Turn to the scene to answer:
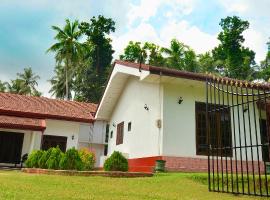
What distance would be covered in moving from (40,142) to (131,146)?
8.79 m

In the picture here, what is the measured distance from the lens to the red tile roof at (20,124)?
18.2m

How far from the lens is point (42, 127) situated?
18.6 m

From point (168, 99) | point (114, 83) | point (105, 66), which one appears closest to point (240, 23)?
point (105, 66)

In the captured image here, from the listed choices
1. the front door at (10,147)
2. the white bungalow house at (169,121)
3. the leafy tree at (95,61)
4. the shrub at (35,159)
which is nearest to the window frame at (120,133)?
the white bungalow house at (169,121)

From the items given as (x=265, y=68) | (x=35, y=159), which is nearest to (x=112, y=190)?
(x=35, y=159)

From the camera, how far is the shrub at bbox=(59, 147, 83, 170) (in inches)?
395

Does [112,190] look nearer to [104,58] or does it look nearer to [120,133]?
[120,133]

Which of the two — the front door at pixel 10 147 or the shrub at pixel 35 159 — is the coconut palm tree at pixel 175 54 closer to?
the front door at pixel 10 147

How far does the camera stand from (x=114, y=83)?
Result: 53.0ft

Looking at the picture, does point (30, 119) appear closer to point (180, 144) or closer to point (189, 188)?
point (180, 144)

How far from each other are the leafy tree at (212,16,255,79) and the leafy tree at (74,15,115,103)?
55.3 ft

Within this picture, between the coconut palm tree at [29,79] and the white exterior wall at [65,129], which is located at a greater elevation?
the coconut palm tree at [29,79]

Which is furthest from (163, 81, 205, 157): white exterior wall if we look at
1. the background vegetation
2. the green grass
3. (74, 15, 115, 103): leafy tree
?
(74, 15, 115, 103): leafy tree

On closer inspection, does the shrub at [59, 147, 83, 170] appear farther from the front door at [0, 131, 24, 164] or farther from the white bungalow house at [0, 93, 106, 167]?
the front door at [0, 131, 24, 164]
